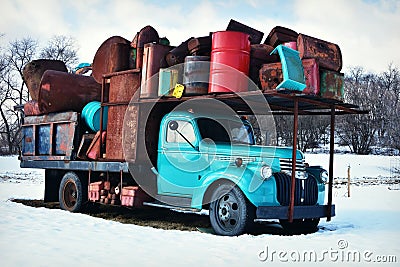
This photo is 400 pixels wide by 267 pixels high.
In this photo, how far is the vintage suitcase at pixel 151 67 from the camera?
9.73m

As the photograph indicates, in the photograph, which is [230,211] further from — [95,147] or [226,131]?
[95,147]

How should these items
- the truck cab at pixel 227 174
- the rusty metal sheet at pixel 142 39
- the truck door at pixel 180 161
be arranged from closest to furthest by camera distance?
the truck cab at pixel 227 174 < the truck door at pixel 180 161 < the rusty metal sheet at pixel 142 39

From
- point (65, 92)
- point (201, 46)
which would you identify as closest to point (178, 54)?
point (201, 46)

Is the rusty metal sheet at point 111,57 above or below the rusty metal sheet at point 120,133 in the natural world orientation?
above

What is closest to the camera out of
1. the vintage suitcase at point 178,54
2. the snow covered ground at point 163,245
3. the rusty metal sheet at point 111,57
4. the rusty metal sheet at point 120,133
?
the snow covered ground at point 163,245

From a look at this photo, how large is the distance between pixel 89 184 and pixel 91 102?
1.88 meters

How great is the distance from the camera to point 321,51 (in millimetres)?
8492

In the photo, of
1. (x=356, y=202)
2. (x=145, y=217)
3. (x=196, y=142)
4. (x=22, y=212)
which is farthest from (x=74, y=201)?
(x=356, y=202)

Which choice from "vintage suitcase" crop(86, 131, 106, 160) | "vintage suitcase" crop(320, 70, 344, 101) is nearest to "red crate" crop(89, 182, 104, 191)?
"vintage suitcase" crop(86, 131, 106, 160)

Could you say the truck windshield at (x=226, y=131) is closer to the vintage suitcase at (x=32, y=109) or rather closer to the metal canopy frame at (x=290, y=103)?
the metal canopy frame at (x=290, y=103)

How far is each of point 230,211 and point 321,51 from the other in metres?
2.94

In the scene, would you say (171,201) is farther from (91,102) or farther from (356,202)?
(356,202)

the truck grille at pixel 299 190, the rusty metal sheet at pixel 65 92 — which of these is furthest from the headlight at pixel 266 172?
the rusty metal sheet at pixel 65 92

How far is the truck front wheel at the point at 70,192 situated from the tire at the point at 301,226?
4384 millimetres
